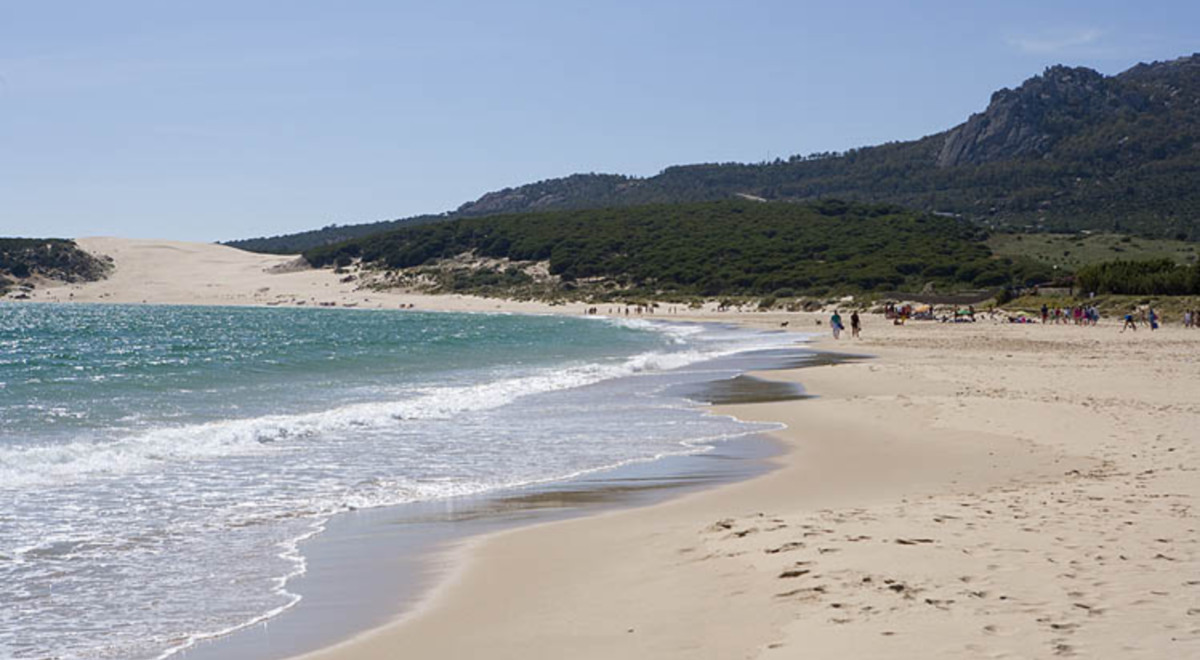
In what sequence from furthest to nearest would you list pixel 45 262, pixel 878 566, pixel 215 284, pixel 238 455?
pixel 45 262 → pixel 215 284 → pixel 238 455 → pixel 878 566

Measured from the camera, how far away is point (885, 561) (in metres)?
6.88

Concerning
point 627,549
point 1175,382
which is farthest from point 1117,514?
point 1175,382

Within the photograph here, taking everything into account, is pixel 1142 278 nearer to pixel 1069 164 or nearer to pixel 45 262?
pixel 1069 164

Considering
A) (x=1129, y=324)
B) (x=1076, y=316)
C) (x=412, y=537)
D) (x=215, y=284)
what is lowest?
(x=412, y=537)

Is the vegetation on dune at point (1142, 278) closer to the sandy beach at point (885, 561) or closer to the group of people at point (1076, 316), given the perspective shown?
the group of people at point (1076, 316)

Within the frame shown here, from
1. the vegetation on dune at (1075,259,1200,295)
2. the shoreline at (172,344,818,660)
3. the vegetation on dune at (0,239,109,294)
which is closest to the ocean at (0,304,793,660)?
the shoreline at (172,344,818,660)

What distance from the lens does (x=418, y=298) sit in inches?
4353

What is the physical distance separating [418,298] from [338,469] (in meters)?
99.0

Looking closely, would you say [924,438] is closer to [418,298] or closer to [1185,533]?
[1185,533]

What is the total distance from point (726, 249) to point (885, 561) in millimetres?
106197

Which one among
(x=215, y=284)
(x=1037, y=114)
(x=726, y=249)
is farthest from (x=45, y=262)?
(x=1037, y=114)

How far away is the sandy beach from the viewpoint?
5.44 meters

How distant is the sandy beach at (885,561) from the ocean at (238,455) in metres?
1.69

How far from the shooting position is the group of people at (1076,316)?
164ft
